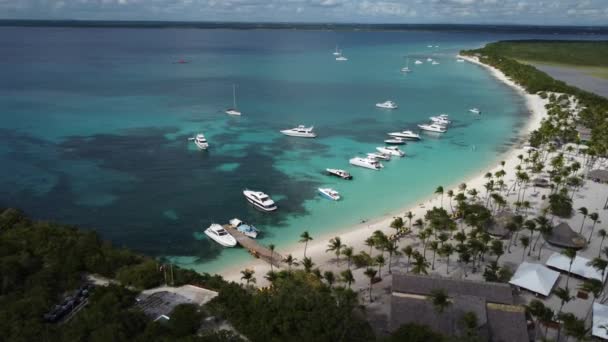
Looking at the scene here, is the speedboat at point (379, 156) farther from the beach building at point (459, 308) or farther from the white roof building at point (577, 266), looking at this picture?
the beach building at point (459, 308)

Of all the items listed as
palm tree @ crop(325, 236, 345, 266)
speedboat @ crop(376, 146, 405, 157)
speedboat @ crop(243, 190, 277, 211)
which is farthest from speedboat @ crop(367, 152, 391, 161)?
palm tree @ crop(325, 236, 345, 266)

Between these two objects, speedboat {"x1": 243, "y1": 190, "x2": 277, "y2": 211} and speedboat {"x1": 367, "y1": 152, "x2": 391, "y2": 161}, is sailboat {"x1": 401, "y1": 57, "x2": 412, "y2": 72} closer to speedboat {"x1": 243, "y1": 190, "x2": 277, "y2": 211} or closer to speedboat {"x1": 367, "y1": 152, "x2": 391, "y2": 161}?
speedboat {"x1": 367, "y1": 152, "x2": 391, "y2": 161}

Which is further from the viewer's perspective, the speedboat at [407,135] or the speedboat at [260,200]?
the speedboat at [407,135]

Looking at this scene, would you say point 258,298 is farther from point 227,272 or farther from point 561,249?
point 561,249

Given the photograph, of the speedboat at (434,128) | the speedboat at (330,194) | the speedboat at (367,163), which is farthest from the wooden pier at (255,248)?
the speedboat at (434,128)

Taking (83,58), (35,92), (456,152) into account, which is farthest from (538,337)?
(83,58)

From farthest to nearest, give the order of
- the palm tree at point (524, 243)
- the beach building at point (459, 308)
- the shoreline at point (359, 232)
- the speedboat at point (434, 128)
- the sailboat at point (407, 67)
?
1. the sailboat at point (407, 67)
2. the speedboat at point (434, 128)
3. the shoreline at point (359, 232)
4. the palm tree at point (524, 243)
5. the beach building at point (459, 308)
